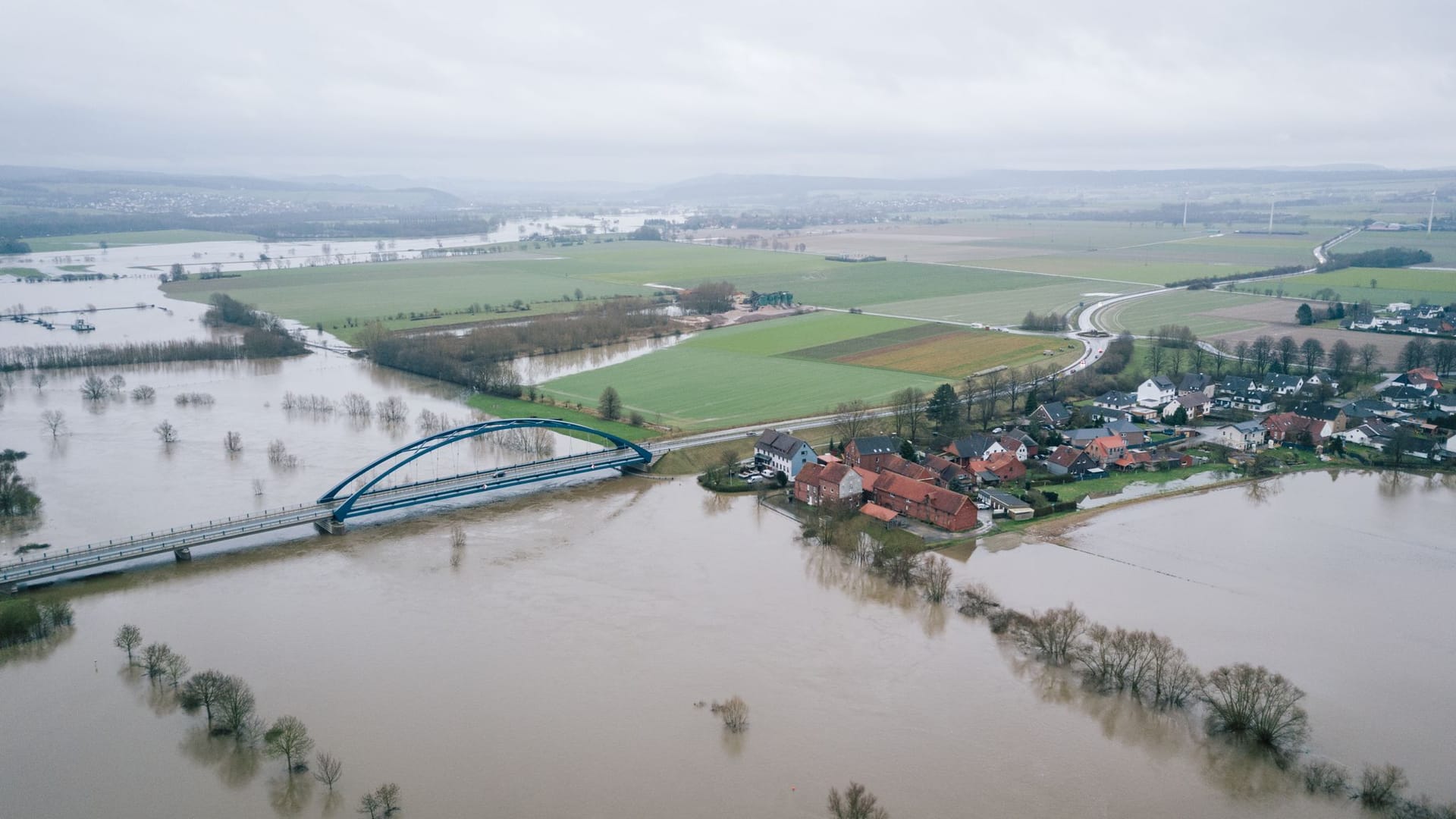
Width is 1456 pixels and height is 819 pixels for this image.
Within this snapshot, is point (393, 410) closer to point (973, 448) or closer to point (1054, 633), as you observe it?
point (973, 448)

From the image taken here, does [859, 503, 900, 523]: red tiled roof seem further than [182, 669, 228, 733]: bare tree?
Yes

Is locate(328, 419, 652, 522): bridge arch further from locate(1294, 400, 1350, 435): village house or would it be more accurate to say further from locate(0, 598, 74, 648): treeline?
locate(1294, 400, 1350, 435): village house

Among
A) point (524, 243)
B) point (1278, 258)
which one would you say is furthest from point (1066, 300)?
point (524, 243)

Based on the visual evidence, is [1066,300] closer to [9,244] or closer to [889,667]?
[889,667]

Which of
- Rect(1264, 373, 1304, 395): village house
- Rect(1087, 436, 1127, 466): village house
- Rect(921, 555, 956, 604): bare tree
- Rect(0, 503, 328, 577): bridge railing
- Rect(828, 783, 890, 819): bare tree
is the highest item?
Rect(1264, 373, 1304, 395): village house

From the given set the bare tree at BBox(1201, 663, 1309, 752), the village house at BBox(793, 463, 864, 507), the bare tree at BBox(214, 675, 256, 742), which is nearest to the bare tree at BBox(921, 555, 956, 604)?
the village house at BBox(793, 463, 864, 507)

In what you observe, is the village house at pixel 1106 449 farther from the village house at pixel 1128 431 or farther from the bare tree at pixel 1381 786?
the bare tree at pixel 1381 786
